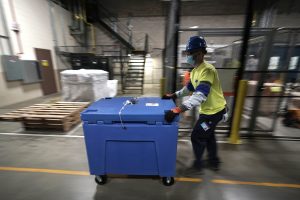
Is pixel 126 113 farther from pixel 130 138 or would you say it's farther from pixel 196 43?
pixel 196 43

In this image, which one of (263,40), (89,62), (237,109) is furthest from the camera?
(89,62)

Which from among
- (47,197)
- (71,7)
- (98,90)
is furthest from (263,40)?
(71,7)

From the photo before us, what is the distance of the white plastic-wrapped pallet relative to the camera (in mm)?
6121

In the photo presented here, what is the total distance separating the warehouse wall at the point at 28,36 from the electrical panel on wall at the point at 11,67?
15 cm

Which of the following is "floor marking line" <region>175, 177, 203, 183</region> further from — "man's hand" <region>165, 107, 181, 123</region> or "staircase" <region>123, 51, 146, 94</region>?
"staircase" <region>123, 51, 146, 94</region>

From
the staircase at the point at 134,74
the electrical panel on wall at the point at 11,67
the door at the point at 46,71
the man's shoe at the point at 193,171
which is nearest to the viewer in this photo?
the man's shoe at the point at 193,171

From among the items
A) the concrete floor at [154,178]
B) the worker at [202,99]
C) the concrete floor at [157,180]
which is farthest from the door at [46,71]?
the worker at [202,99]

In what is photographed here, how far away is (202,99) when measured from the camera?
6.49 feet

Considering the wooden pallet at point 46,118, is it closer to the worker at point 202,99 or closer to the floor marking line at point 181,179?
the floor marking line at point 181,179

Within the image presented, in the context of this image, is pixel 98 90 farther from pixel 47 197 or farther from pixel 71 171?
pixel 47 197

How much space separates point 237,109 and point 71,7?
38.0 ft

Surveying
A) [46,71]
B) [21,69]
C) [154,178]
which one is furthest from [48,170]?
[46,71]

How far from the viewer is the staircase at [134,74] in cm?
934

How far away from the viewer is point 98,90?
641 centimetres
